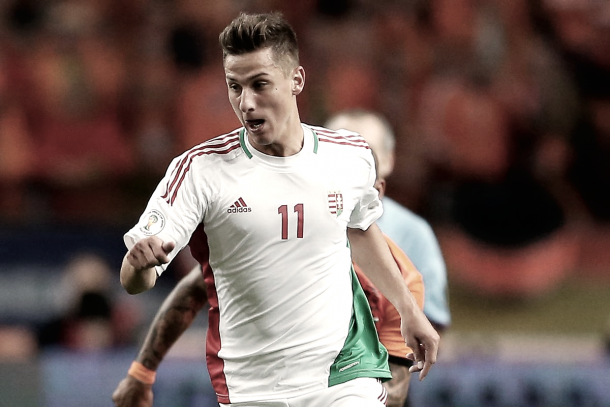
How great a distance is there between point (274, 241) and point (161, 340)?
88cm

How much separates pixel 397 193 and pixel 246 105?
5974mm

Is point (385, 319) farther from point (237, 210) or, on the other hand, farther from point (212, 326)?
point (237, 210)

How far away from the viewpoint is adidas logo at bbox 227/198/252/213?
3244 millimetres

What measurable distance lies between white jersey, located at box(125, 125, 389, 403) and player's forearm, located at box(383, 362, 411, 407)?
0.39 metres

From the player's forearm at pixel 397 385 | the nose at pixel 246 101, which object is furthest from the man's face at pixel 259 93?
the player's forearm at pixel 397 385

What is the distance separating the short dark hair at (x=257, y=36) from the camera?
3191 mm

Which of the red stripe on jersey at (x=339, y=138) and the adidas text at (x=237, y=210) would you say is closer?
the adidas text at (x=237, y=210)

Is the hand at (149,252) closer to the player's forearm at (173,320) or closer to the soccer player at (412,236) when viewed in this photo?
the player's forearm at (173,320)

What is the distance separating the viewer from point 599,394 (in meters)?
6.07

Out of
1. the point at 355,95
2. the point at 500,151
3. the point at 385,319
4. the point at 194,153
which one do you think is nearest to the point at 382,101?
the point at 355,95

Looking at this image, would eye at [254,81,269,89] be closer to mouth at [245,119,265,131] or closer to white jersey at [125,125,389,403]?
mouth at [245,119,265,131]

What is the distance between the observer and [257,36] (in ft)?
10.5

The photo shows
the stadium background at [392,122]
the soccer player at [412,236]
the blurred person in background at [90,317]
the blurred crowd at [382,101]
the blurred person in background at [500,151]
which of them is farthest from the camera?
the blurred crowd at [382,101]

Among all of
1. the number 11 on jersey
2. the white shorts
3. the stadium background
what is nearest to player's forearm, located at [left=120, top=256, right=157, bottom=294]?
the number 11 on jersey
